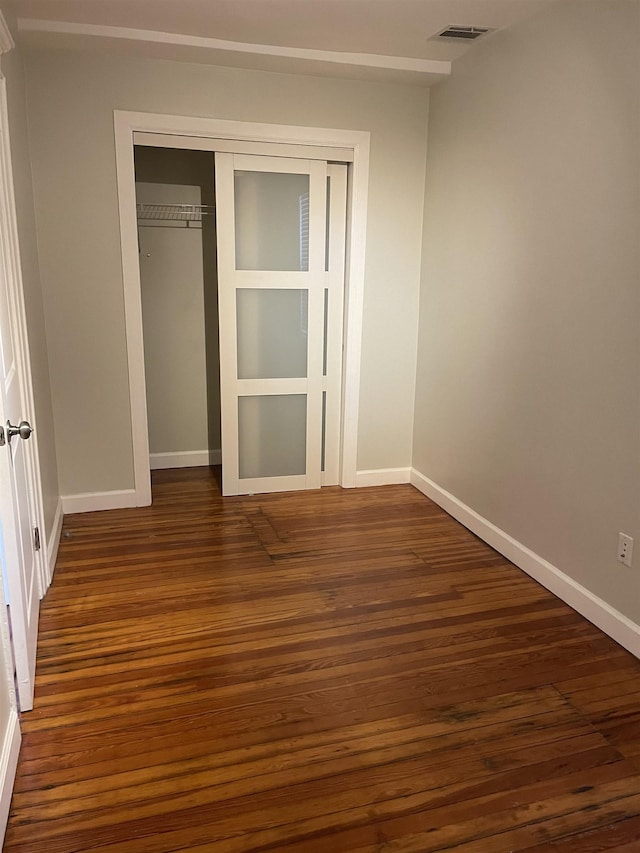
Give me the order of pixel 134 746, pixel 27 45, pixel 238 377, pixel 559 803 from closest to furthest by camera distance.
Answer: pixel 559 803, pixel 134 746, pixel 27 45, pixel 238 377

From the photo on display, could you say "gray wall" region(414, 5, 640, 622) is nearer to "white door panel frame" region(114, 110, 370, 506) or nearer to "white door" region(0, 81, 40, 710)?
"white door panel frame" region(114, 110, 370, 506)

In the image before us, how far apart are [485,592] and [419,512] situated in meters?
1.02

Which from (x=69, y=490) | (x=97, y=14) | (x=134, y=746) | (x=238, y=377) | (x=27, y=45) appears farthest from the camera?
(x=238, y=377)

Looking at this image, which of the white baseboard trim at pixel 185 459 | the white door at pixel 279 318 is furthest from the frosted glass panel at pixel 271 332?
the white baseboard trim at pixel 185 459

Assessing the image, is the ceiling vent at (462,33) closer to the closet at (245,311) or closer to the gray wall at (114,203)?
the gray wall at (114,203)

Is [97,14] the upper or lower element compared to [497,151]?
upper

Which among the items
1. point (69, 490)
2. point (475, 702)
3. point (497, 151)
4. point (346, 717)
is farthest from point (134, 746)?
point (497, 151)

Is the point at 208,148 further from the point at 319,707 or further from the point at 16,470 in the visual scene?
the point at 319,707

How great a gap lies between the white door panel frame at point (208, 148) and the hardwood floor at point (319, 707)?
0.90 metres

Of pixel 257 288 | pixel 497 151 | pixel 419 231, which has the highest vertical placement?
pixel 497 151

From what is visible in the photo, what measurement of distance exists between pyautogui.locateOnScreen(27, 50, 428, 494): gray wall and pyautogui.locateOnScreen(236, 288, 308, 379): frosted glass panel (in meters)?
0.43

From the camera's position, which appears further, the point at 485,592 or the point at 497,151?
the point at 497,151

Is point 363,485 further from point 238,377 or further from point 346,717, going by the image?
point 346,717

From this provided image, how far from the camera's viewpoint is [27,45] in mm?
3238
